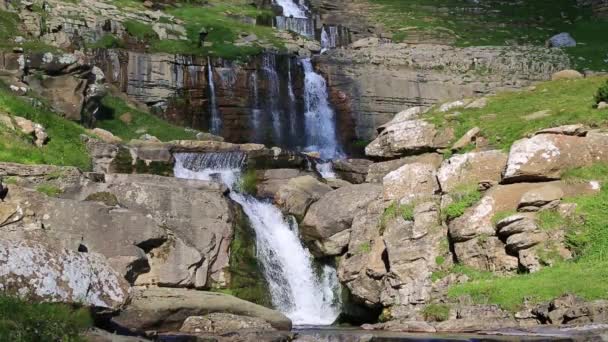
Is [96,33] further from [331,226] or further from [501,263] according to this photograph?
[501,263]

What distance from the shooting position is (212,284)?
78.1ft

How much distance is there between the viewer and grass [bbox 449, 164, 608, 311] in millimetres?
17031

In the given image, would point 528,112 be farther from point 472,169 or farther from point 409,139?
point 472,169

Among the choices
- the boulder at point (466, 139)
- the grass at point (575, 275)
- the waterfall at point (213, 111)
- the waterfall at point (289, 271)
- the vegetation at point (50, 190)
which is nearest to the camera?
the grass at point (575, 275)

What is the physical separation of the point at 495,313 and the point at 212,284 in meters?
9.99

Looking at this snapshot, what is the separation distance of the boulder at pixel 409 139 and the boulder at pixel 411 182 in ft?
6.20

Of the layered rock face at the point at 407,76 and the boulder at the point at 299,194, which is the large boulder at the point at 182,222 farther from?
the layered rock face at the point at 407,76

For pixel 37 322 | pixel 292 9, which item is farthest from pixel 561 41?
pixel 37 322

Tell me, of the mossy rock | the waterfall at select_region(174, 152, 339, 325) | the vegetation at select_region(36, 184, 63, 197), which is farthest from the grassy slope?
the vegetation at select_region(36, 184, 63, 197)

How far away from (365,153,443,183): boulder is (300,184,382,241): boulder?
1110 mm

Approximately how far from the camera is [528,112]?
28.3 meters

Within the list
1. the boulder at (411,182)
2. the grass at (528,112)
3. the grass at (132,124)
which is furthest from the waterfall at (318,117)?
the boulder at (411,182)

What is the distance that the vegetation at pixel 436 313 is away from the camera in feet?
61.3

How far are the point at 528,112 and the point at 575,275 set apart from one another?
473 inches
